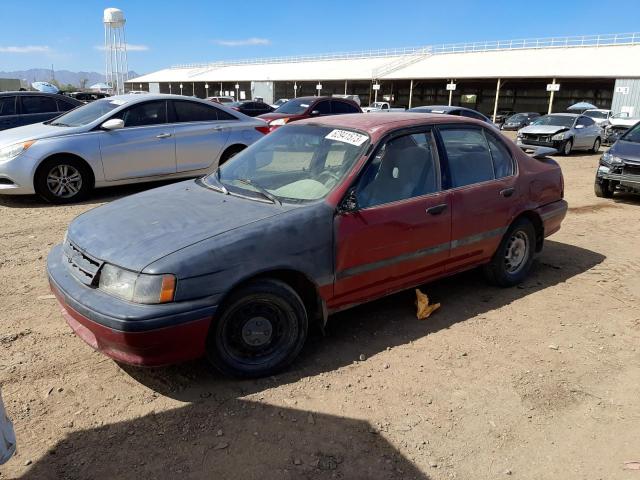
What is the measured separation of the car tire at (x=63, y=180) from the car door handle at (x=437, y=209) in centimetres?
567

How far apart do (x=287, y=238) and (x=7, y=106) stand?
1029cm

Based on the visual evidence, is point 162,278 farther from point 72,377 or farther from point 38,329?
point 38,329

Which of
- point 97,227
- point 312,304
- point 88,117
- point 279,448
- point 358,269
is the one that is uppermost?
point 88,117

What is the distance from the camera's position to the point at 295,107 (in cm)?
1502

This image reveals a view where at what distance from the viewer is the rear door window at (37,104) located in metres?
11.1

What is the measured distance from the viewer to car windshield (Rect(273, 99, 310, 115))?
14625 millimetres

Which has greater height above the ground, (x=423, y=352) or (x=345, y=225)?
(x=345, y=225)

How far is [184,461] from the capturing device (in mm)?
2613

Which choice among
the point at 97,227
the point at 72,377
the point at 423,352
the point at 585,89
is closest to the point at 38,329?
the point at 72,377

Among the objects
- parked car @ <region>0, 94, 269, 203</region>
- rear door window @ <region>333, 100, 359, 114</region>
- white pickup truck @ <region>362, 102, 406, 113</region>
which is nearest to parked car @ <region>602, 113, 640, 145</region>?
white pickup truck @ <region>362, 102, 406, 113</region>

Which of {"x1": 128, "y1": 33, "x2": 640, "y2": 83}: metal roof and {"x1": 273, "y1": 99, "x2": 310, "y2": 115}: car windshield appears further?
{"x1": 128, "y1": 33, "x2": 640, "y2": 83}: metal roof

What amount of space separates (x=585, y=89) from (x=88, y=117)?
48056 millimetres

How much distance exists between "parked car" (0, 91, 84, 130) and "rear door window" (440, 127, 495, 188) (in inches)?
362

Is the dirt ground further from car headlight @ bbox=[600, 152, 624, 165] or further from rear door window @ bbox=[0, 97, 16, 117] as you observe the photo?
rear door window @ bbox=[0, 97, 16, 117]
